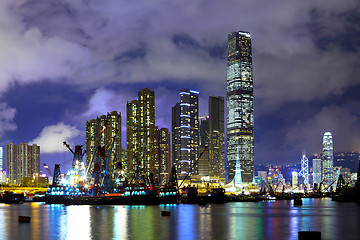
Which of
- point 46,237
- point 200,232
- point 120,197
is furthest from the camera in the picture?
point 120,197

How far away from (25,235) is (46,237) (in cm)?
560

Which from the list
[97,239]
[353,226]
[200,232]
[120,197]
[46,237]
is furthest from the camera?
[120,197]

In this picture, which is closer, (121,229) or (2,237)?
(2,237)

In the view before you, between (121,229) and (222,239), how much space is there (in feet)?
67.6

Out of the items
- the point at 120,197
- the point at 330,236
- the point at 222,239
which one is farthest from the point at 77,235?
the point at 120,197

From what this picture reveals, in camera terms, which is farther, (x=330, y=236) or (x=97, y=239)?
(x=330, y=236)

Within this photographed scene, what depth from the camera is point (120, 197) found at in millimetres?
198250

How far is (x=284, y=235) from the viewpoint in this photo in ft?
233

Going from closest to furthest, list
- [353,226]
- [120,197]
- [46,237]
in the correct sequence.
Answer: [46,237], [353,226], [120,197]

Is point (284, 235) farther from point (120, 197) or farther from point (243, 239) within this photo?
point (120, 197)

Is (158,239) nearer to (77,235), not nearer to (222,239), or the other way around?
(222,239)

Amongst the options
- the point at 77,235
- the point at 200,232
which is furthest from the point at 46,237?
the point at 200,232

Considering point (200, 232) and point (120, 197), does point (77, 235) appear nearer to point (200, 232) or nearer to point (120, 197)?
point (200, 232)

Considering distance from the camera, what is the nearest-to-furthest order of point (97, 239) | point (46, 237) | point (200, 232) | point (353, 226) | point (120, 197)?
point (97, 239) < point (46, 237) < point (200, 232) < point (353, 226) < point (120, 197)
